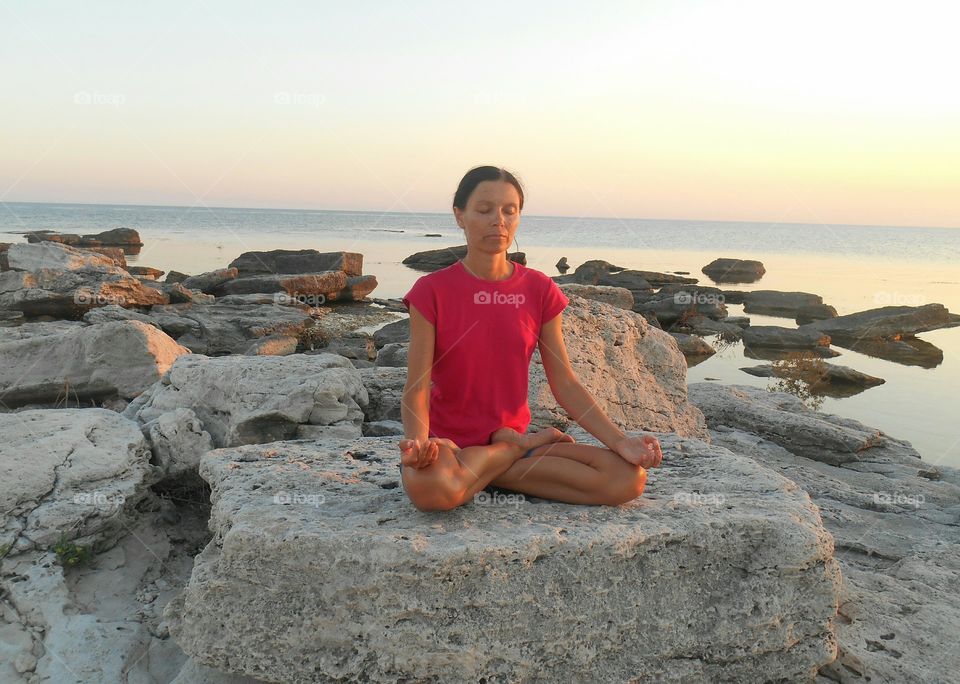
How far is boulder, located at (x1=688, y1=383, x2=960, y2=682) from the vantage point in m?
3.64

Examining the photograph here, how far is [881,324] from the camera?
18625mm

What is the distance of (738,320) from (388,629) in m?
18.7

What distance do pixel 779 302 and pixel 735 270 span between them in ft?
42.4

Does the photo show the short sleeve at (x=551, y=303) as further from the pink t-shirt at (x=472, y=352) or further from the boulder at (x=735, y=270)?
the boulder at (x=735, y=270)

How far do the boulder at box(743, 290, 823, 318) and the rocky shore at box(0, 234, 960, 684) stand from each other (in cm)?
1662

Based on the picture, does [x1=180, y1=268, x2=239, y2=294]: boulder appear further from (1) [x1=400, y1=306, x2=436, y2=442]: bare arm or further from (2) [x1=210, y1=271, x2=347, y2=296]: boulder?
(1) [x1=400, y1=306, x2=436, y2=442]: bare arm

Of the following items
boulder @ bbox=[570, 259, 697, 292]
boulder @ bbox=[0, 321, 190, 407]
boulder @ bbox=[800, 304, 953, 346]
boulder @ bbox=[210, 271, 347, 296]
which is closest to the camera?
boulder @ bbox=[0, 321, 190, 407]

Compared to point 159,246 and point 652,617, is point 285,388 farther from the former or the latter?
point 159,246

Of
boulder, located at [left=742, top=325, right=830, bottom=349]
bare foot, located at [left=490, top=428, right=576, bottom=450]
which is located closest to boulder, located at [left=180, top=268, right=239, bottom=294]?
boulder, located at [left=742, top=325, right=830, bottom=349]

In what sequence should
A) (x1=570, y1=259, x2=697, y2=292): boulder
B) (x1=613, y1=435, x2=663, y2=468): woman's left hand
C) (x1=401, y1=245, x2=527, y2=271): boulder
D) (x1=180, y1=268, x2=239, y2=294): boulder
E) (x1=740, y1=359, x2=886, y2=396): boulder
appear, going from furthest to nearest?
(x1=401, y1=245, x2=527, y2=271): boulder, (x1=570, y1=259, x2=697, y2=292): boulder, (x1=180, y1=268, x2=239, y2=294): boulder, (x1=740, y1=359, x2=886, y2=396): boulder, (x1=613, y1=435, x2=663, y2=468): woman's left hand

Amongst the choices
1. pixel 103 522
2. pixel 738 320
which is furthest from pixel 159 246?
pixel 103 522

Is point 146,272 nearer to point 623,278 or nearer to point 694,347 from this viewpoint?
point 623,278

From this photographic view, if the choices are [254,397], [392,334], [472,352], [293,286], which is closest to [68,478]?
[254,397]

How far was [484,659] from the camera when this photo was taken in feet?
9.82
